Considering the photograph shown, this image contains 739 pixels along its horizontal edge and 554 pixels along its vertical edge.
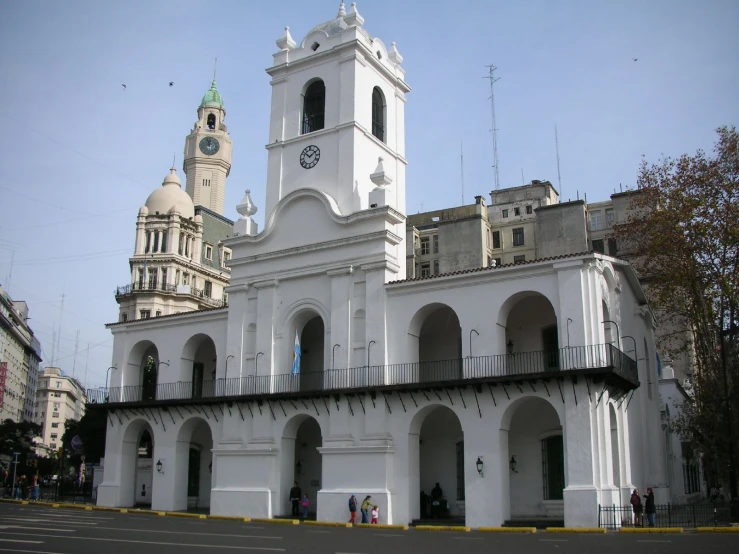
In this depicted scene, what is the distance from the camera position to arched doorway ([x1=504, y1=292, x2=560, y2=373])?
2911 centimetres

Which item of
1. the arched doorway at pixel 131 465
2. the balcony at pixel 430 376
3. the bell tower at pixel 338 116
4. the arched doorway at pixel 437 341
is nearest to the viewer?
the balcony at pixel 430 376

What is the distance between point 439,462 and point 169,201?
4516cm

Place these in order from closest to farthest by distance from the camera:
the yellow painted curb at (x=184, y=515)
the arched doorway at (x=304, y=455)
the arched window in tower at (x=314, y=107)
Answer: the yellow painted curb at (x=184, y=515) → the arched doorway at (x=304, y=455) → the arched window in tower at (x=314, y=107)

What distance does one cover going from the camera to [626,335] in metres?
31.6

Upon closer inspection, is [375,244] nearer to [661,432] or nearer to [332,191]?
[332,191]

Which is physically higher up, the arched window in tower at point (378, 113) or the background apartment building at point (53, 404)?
the arched window in tower at point (378, 113)

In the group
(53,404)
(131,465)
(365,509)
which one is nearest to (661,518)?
(365,509)

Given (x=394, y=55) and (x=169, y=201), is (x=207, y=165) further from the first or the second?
(x=394, y=55)

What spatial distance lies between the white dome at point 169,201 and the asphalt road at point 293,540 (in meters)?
45.2

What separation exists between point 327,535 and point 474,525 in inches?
244

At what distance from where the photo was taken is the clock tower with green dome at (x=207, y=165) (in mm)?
80875

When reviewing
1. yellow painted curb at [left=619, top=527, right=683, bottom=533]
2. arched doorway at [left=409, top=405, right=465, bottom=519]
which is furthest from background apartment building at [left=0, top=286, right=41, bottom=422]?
yellow painted curb at [left=619, top=527, right=683, bottom=533]

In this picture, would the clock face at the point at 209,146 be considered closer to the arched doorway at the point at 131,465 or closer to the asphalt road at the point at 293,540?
the arched doorway at the point at 131,465

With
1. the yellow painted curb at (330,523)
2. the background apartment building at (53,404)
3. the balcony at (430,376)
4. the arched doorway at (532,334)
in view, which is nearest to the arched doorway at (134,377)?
the balcony at (430,376)
